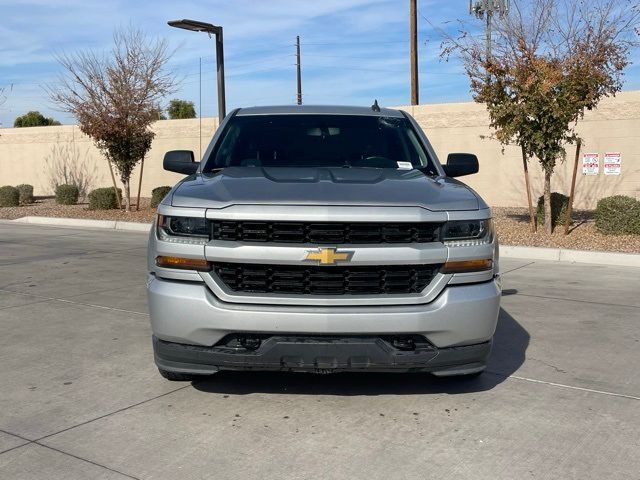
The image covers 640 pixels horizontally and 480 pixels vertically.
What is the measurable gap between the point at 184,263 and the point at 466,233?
164 centimetres

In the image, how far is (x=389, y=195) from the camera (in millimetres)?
4137

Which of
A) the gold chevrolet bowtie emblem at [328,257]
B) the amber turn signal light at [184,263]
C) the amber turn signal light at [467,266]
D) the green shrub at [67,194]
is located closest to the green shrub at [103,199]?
the green shrub at [67,194]

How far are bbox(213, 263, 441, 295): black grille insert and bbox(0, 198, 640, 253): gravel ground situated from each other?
8.72 metres

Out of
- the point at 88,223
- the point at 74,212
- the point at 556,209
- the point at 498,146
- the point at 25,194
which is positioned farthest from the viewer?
the point at 25,194

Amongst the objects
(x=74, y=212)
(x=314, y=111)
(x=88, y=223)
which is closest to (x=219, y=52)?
(x=88, y=223)

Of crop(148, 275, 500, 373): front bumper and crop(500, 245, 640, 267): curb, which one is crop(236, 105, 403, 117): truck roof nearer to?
crop(148, 275, 500, 373): front bumper

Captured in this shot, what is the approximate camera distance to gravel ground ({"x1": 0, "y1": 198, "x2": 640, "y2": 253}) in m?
12.2

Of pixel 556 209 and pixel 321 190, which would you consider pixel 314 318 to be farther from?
pixel 556 209

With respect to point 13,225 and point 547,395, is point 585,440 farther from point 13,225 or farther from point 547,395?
point 13,225

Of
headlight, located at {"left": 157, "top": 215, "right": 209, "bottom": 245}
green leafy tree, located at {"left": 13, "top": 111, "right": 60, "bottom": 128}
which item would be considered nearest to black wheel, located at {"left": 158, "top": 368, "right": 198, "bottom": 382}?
headlight, located at {"left": 157, "top": 215, "right": 209, "bottom": 245}

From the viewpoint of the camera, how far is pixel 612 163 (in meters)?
16.9

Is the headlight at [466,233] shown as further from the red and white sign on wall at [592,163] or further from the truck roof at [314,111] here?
the red and white sign on wall at [592,163]

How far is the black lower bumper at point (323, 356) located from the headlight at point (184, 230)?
0.61m

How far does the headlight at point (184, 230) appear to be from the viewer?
404 cm
